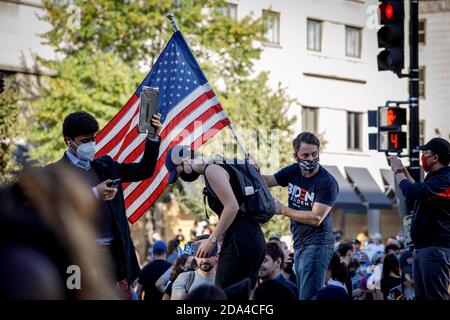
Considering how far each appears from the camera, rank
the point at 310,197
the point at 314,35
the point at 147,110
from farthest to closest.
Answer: the point at 314,35
the point at 310,197
the point at 147,110

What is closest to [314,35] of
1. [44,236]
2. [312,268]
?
[312,268]

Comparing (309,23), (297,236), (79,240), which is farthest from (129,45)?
(79,240)

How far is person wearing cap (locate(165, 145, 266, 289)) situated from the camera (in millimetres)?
7715

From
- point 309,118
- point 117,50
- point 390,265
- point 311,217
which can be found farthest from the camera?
point 309,118

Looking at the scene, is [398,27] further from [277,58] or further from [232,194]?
[277,58]

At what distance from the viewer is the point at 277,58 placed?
42312mm

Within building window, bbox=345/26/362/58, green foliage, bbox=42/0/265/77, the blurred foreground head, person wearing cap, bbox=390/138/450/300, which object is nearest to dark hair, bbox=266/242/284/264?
person wearing cap, bbox=390/138/450/300

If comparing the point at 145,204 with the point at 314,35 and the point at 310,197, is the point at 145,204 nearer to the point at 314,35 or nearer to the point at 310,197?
the point at 310,197

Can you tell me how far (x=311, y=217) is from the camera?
29.7ft

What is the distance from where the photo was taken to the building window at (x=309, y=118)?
43.7 metres

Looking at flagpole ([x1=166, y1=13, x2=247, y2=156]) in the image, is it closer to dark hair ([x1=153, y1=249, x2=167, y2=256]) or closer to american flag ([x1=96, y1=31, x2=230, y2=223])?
american flag ([x1=96, y1=31, x2=230, y2=223])

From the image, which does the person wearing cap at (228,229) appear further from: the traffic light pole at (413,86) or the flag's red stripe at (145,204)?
the traffic light pole at (413,86)

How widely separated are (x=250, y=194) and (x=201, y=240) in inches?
39.3

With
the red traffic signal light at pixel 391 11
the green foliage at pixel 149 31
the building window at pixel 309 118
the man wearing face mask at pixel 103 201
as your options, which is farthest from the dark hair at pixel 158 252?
the building window at pixel 309 118
